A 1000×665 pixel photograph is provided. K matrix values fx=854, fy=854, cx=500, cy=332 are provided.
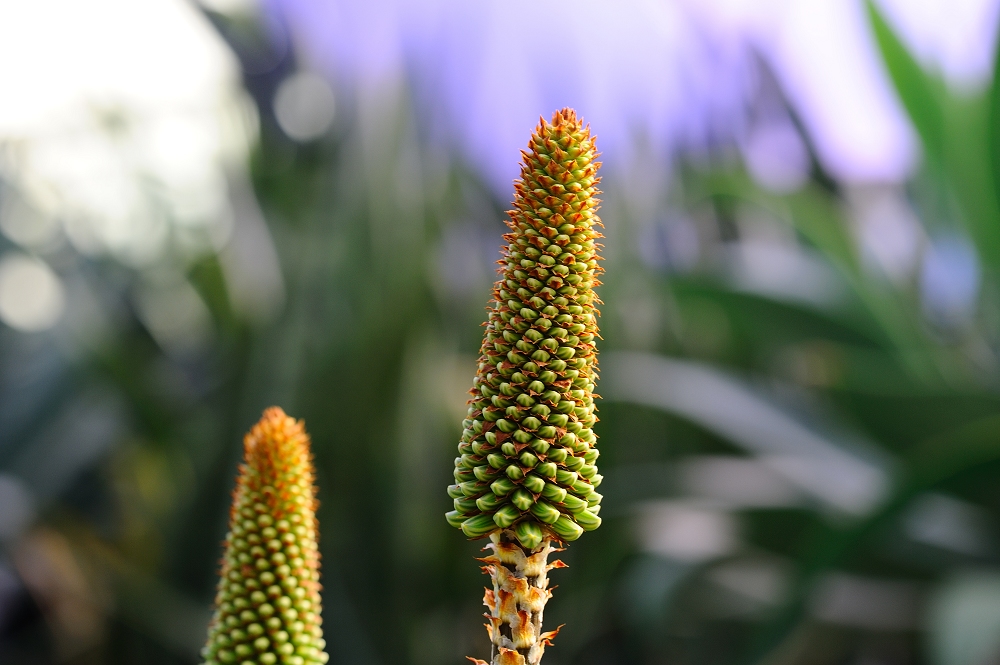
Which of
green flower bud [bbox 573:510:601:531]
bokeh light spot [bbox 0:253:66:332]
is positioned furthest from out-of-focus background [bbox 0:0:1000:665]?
green flower bud [bbox 573:510:601:531]

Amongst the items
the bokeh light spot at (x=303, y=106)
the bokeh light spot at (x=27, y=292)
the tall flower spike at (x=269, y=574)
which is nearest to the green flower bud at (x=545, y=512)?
the tall flower spike at (x=269, y=574)

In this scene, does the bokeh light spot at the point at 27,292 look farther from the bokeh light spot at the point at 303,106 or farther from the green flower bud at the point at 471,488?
the green flower bud at the point at 471,488

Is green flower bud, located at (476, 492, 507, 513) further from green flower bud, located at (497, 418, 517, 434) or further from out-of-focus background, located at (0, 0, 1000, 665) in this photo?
out-of-focus background, located at (0, 0, 1000, 665)

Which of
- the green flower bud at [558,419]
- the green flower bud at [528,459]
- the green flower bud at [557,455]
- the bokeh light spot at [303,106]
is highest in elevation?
the bokeh light spot at [303,106]

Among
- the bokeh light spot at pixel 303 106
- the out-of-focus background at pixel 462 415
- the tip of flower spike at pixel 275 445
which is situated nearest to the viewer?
the tip of flower spike at pixel 275 445

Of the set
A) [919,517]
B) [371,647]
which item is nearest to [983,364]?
[919,517]

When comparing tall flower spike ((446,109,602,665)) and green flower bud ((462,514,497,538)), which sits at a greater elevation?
tall flower spike ((446,109,602,665))

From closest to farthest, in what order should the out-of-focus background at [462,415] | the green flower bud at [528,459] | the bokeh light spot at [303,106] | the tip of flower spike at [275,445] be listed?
the green flower bud at [528,459], the tip of flower spike at [275,445], the out-of-focus background at [462,415], the bokeh light spot at [303,106]

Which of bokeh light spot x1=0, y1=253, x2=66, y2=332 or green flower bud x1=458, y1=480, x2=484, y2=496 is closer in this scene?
green flower bud x1=458, y1=480, x2=484, y2=496
